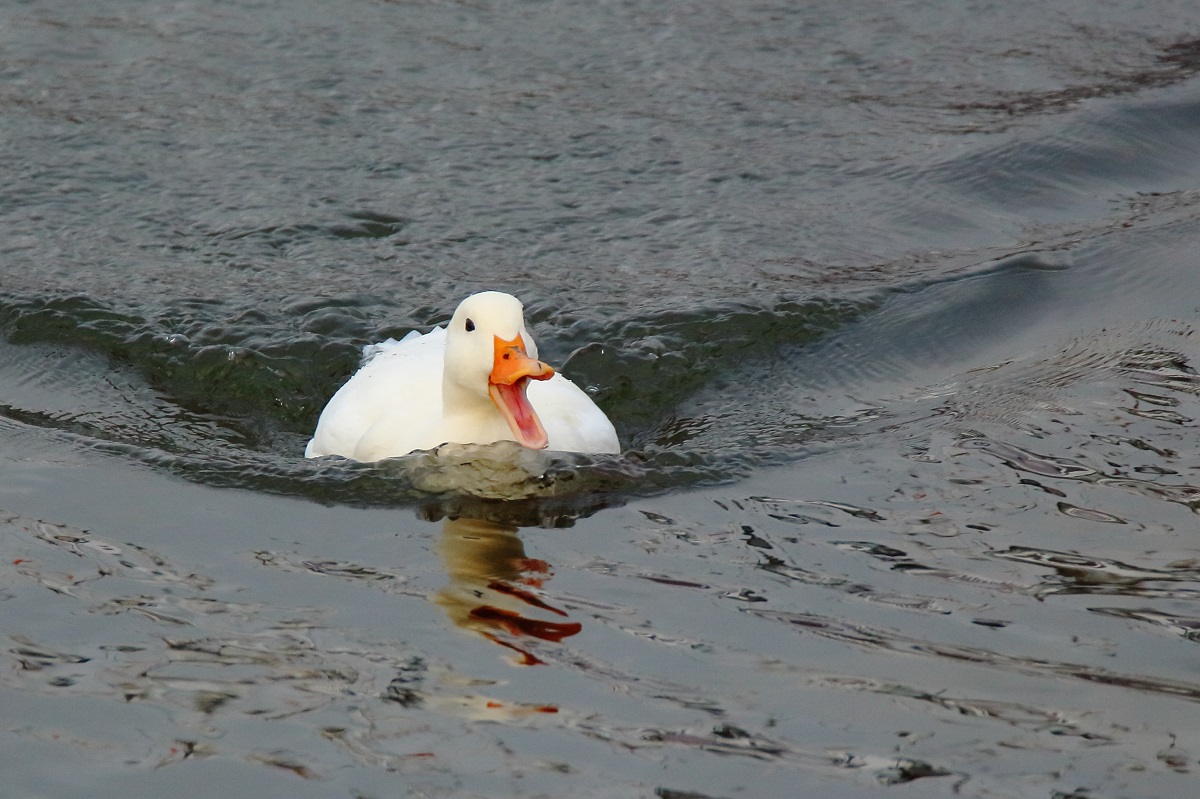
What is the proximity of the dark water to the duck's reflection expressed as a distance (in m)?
0.02

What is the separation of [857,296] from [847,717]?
433cm

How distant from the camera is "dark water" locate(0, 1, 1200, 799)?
14.2 ft

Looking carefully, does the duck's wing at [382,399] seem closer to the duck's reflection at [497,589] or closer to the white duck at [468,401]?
the white duck at [468,401]

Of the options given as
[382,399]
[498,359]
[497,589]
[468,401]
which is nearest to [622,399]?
[382,399]

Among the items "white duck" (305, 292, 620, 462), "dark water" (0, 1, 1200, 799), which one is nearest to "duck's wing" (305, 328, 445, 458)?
"white duck" (305, 292, 620, 462)

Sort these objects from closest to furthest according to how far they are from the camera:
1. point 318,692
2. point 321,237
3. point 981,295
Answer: point 318,692
point 981,295
point 321,237

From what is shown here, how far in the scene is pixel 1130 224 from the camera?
9148 millimetres

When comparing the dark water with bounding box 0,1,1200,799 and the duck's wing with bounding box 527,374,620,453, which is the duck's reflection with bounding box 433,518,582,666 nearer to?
the dark water with bounding box 0,1,1200,799

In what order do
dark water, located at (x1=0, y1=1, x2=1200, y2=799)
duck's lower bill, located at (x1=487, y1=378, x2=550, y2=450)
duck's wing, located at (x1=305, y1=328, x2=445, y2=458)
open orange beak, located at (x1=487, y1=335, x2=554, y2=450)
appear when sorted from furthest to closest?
duck's wing, located at (x1=305, y1=328, x2=445, y2=458), duck's lower bill, located at (x1=487, y1=378, x2=550, y2=450), open orange beak, located at (x1=487, y1=335, x2=554, y2=450), dark water, located at (x1=0, y1=1, x2=1200, y2=799)

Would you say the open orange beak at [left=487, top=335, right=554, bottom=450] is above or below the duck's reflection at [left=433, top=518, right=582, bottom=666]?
above

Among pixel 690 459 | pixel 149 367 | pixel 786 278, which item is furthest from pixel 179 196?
pixel 690 459

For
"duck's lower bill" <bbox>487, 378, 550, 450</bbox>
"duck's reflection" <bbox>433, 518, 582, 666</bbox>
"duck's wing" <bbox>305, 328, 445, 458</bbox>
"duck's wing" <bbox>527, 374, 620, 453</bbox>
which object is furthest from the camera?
"duck's wing" <bbox>305, 328, 445, 458</bbox>

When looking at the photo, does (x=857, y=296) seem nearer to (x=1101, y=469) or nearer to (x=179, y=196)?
(x=1101, y=469)

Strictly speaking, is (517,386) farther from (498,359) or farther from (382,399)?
(382,399)
